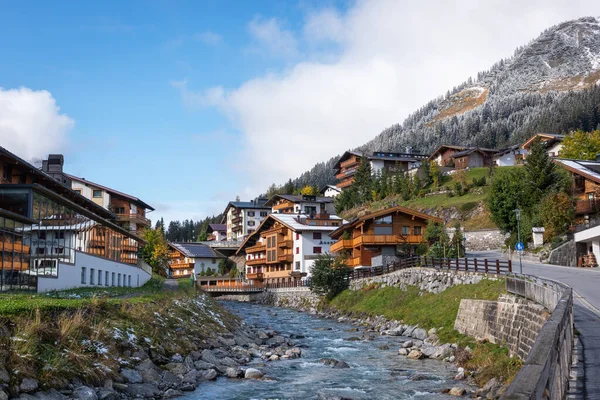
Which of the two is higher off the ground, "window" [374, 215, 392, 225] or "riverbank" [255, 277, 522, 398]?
"window" [374, 215, 392, 225]

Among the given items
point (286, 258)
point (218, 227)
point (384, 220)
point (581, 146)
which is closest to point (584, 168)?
point (384, 220)

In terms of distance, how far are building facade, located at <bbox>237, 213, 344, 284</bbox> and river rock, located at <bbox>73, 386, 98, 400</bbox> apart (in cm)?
6220

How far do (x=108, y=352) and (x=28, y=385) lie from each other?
15.1 ft

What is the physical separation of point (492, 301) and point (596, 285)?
8.35 metres

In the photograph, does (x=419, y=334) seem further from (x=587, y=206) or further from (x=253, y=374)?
(x=587, y=206)

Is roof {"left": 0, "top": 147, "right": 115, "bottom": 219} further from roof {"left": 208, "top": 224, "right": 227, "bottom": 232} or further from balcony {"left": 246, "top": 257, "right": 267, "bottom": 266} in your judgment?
roof {"left": 208, "top": 224, "right": 227, "bottom": 232}

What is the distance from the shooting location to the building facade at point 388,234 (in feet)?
205

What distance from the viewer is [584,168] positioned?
64125 mm

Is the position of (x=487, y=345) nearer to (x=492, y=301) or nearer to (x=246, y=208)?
(x=492, y=301)

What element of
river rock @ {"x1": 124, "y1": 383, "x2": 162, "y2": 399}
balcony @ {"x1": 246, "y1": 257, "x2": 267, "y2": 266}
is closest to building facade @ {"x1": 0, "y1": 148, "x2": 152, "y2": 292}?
river rock @ {"x1": 124, "y1": 383, "x2": 162, "y2": 399}

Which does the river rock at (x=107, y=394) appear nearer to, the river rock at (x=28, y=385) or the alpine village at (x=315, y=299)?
Answer: the alpine village at (x=315, y=299)

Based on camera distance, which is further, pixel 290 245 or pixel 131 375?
pixel 290 245

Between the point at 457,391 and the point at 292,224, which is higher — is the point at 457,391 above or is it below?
below

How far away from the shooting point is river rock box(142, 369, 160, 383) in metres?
19.3
